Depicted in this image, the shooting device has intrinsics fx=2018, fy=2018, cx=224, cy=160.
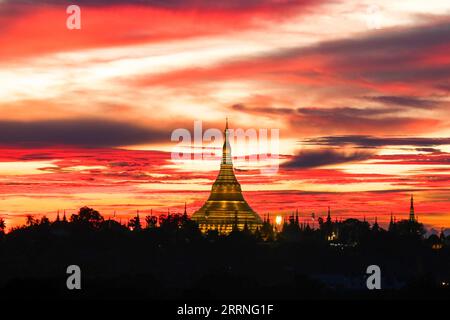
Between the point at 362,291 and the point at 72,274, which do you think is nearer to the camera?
the point at 72,274

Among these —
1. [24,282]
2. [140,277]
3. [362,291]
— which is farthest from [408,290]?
[24,282]
